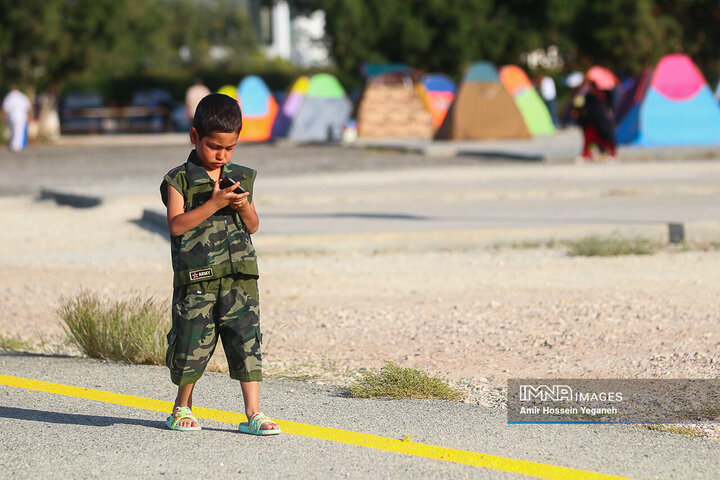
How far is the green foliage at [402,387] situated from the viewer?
5645 mm

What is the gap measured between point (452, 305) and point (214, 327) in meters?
3.56

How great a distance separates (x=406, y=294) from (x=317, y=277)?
1.24 m

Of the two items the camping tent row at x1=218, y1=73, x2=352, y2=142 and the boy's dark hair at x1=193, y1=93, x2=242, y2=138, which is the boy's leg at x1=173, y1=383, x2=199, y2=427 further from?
the camping tent row at x1=218, y1=73, x2=352, y2=142

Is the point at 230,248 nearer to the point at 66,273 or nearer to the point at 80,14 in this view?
the point at 66,273

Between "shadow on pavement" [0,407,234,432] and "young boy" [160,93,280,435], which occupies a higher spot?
"young boy" [160,93,280,435]

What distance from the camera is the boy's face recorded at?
476 cm

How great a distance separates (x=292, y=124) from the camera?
37.7m

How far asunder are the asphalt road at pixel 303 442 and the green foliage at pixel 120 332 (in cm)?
67

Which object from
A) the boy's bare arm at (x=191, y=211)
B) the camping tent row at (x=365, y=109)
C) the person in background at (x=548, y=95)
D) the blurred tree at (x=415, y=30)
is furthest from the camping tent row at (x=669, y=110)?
the boy's bare arm at (x=191, y=211)

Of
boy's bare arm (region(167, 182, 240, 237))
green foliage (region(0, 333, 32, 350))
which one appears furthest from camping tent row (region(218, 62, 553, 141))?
boy's bare arm (region(167, 182, 240, 237))

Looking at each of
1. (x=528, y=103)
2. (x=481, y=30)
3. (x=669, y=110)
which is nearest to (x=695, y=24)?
(x=481, y=30)

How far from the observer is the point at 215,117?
186 inches

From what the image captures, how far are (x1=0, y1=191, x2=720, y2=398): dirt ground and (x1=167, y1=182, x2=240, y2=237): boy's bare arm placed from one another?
1843mm

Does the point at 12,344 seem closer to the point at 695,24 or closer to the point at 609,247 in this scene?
the point at 609,247
